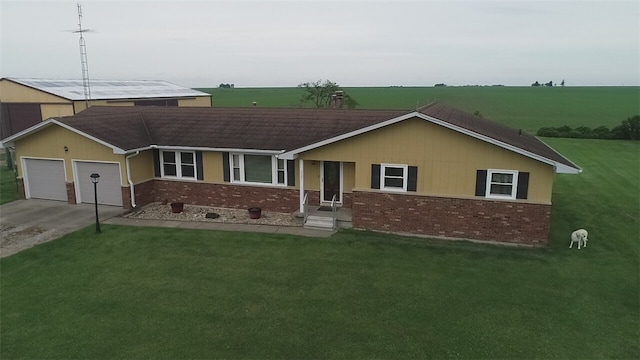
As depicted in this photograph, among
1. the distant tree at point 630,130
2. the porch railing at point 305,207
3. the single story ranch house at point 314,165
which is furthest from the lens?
the distant tree at point 630,130

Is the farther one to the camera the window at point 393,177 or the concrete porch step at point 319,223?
the concrete porch step at point 319,223

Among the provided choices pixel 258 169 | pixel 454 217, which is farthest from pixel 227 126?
pixel 454 217

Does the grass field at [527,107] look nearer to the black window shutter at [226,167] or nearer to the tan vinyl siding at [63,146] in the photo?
the black window shutter at [226,167]

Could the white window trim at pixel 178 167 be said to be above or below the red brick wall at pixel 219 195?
above

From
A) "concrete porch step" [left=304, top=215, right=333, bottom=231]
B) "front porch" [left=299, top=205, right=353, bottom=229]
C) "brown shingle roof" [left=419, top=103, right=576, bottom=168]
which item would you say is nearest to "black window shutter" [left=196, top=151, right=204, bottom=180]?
"front porch" [left=299, top=205, right=353, bottom=229]

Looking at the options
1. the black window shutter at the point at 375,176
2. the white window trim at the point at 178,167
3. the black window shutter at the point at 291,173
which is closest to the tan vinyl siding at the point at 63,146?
the white window trim at the point at 178,167

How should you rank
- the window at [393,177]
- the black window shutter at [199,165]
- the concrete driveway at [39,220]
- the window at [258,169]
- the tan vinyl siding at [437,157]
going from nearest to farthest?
the tan vinyl siding at [437,157]
the concrete driveway at [39,220]
the window at [393,177]
the window at [258,169]
the black window shutter at [199,165]

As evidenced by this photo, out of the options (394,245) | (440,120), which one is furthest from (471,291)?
(440,120)
